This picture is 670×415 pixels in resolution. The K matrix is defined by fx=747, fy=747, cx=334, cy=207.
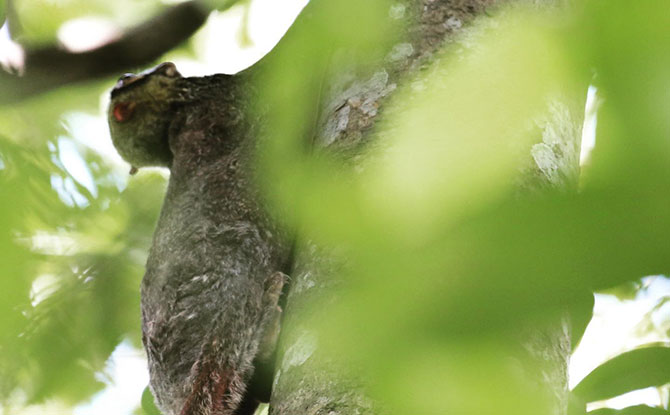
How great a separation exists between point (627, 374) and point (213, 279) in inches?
65.5

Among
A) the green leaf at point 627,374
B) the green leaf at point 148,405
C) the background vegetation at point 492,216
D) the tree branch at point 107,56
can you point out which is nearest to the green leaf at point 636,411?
the green leaf at point 627,374

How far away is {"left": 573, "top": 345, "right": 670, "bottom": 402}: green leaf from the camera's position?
97 cm

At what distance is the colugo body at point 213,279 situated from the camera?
7.71ft

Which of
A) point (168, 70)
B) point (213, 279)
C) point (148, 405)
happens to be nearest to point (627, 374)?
point (213, 279)

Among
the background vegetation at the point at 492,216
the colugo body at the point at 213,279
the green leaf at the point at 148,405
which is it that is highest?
the background vegetation at the point at 492,216

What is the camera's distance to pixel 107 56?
11.2 ft

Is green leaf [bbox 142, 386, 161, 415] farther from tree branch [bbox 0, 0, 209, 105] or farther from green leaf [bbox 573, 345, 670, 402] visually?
green leaf [bbox 573, 345, 670, 402]

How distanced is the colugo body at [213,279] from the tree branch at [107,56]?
65 cm

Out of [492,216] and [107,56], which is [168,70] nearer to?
[107,56]

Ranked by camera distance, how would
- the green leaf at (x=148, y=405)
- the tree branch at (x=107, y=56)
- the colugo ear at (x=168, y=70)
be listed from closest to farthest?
the green leaf at (x=148, y=405) < the tree branch at (x=107, y=56) < the colugo ear at (x=168, y=70)

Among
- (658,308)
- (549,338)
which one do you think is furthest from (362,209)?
(658,308)

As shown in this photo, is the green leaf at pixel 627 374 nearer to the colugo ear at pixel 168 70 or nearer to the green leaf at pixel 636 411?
the green leaf at pixel 636 411

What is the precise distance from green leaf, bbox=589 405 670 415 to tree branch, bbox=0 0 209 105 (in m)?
2.61

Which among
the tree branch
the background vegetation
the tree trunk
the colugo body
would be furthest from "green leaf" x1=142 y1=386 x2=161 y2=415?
the background vegetation
